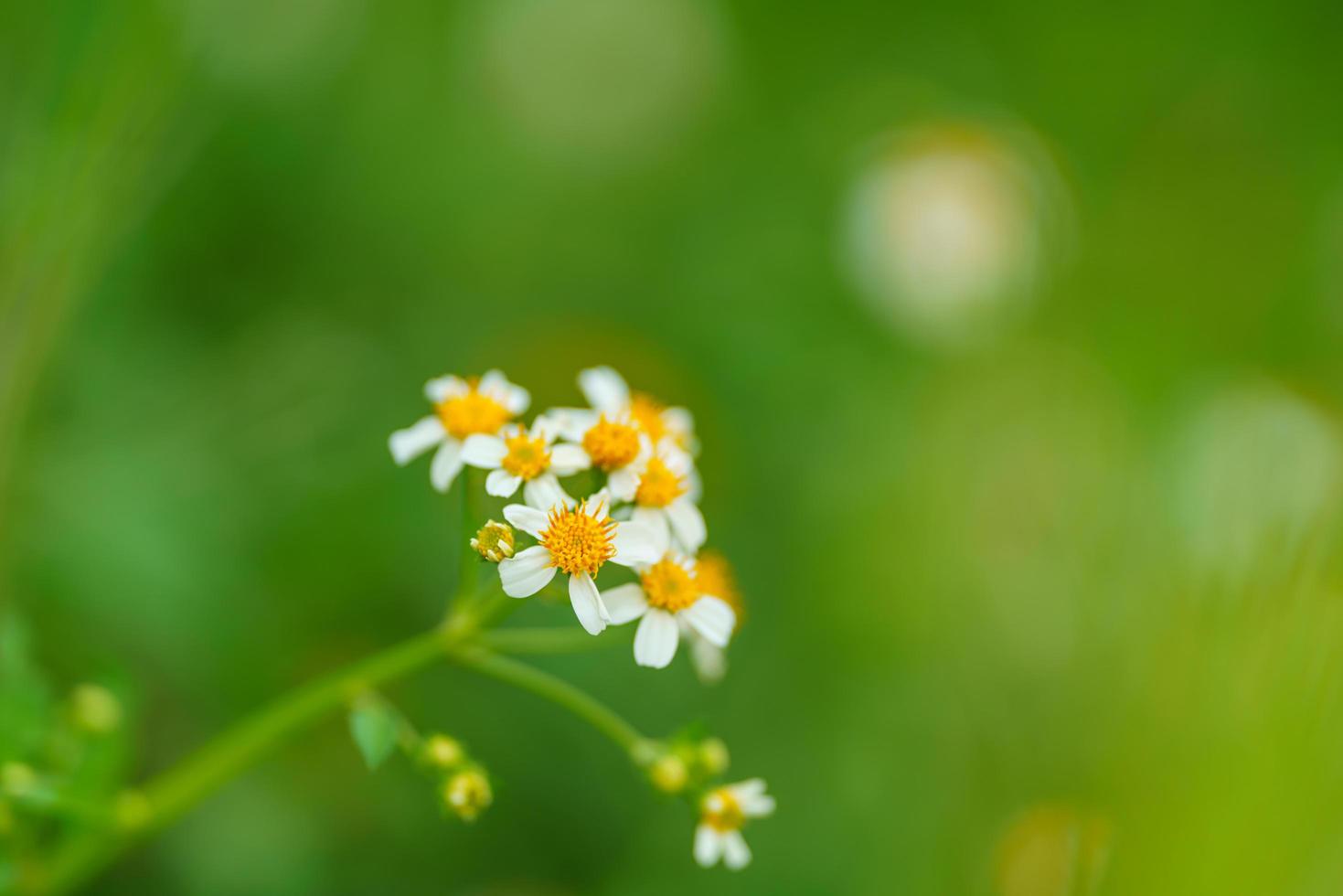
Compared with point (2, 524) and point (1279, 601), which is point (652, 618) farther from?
point (2, 524)

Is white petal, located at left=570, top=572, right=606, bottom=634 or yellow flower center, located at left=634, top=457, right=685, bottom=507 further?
yellow flower center, located at left=634, top=457, right=685, bottom=507

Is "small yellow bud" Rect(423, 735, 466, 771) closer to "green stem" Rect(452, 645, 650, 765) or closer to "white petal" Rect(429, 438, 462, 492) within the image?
"green stem" Rect(452, 645, 650, 765)

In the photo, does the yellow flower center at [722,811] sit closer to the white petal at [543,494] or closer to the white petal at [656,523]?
the white petal at [656,523]

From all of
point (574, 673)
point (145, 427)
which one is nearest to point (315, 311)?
point (145, 427)

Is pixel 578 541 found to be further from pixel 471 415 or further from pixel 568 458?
pixel 471 415

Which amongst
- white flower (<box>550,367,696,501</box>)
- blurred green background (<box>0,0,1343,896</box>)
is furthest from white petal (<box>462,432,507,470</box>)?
blurred green background (<box>0,0,1343,896</box>)

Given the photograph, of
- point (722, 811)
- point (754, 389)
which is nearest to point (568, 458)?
point (722, 811)

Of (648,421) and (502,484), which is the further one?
(648,421)
